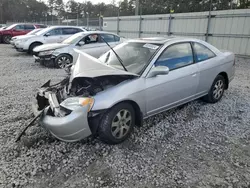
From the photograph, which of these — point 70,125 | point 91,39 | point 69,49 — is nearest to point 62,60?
point 69,49

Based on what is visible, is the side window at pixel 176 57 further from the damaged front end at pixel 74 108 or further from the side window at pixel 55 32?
the side window at pixel 55 32

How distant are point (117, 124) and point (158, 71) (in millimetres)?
972

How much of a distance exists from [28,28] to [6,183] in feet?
51.9

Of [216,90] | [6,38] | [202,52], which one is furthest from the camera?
[6,38]

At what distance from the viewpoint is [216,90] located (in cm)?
447

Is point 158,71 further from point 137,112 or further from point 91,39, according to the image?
point 91,39

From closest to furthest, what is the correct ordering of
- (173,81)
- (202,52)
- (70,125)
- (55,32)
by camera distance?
(70,125) → (173,81) → (202,52) → (55,32)

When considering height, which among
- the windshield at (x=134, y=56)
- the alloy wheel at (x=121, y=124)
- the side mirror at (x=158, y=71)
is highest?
the windshield at (x=134, y=56)

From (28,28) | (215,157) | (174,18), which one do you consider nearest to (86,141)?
(215,157)

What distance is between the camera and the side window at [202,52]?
4007mm

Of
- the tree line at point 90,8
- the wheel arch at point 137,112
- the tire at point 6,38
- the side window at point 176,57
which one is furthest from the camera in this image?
the tree line at point 90,8

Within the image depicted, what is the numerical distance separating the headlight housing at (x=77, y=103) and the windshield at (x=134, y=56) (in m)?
0.91

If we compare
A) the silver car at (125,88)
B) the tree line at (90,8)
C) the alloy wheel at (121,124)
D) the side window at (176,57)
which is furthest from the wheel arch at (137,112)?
the tree line at (90,8)

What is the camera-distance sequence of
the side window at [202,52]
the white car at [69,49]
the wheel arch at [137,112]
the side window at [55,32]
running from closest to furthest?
the wheel arch at [137,112] → the side window at [202,52] → the white car at [69,49] → the side window at [55,32]
